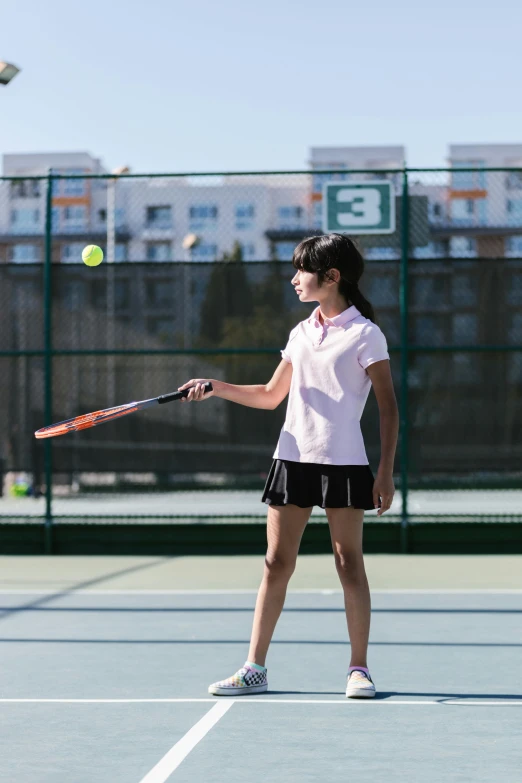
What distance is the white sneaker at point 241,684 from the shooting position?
4668mm

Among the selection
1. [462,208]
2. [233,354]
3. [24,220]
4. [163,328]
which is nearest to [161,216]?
[24,220]

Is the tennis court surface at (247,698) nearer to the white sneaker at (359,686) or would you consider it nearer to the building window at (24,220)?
the white sneaker at (359,686)

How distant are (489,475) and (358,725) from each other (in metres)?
7.04

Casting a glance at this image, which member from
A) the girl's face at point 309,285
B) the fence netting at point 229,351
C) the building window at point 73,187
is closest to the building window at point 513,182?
the building window at point 73,187

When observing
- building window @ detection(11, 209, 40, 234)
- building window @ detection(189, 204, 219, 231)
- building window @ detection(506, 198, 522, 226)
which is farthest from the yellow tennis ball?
building window @ detection(189, 204, 219, 231)

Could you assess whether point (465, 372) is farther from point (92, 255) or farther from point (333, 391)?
point (333, 391)

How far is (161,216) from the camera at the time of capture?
7969 centimetres

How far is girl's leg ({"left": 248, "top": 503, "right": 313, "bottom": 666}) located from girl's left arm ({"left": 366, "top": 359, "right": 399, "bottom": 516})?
287mm

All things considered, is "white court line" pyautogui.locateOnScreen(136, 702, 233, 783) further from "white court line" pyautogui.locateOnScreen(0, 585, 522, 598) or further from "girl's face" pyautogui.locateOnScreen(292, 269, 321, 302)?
"white court line" pyautogui.locateOnScreen(0, 585, 522, 598)

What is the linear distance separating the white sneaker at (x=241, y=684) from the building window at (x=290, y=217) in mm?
72937

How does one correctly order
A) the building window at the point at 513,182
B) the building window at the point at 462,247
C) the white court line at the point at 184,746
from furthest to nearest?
the building window at the point at 513,182
the building window at the point at 462,247
the white court line at the point at 184,746

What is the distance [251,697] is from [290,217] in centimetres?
7555

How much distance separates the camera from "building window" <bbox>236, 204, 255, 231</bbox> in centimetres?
8092

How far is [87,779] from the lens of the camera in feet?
11.6
